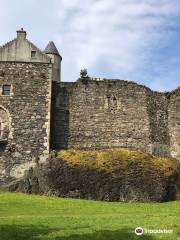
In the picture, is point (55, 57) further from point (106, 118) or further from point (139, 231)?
point (139, 231)

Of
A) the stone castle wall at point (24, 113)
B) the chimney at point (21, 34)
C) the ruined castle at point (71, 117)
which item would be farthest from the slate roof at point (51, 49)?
the stone castle wall at point (24, 113)

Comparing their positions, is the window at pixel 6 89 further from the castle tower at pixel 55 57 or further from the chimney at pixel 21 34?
the castle tower at pixel 55 57

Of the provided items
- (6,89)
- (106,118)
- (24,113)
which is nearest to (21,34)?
(6,89)

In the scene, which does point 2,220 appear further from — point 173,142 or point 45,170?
point 173,142

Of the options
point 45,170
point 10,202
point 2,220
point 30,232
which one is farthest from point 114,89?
point 30,232

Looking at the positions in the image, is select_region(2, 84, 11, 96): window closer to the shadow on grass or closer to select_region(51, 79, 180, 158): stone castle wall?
select_region(51, 79, 180, 158): stone castle wall

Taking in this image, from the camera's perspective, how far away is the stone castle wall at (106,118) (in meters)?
44.6

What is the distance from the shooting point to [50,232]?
2141 cm

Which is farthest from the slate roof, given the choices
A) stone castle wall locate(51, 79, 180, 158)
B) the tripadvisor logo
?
the tripadvisor logo

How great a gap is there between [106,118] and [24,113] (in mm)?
6967

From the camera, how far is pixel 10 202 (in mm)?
33688

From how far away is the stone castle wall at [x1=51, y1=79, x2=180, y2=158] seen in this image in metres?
44.6

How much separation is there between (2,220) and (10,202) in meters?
8.51

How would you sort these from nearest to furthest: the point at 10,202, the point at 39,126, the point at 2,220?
the point at 2,220
the point at 10,202
the point at 39,126
